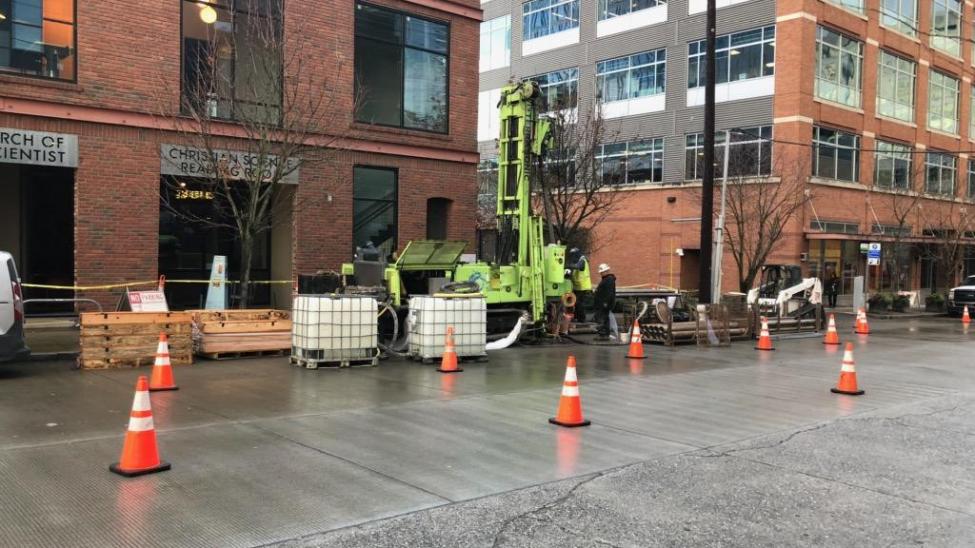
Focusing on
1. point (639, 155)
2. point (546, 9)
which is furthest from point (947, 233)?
point (546, 9)

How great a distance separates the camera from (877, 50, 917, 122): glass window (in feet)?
123

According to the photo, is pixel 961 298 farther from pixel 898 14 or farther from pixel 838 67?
pixel 898 14

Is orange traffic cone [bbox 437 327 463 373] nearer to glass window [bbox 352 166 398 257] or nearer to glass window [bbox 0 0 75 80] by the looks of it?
glass window [bbox 352 166 398 257]

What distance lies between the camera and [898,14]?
3794 centimetres

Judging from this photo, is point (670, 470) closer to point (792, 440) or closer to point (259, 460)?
point (792, 440)

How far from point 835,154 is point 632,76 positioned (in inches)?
428

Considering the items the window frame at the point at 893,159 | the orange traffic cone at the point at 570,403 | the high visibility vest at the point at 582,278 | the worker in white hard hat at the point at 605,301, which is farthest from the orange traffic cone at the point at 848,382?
the window frame at the point at 893,159

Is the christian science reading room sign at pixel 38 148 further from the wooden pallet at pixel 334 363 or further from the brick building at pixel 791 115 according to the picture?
the brick building at pixel 791 115

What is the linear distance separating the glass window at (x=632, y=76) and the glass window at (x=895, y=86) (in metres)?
10.6

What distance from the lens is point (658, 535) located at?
4.99 m

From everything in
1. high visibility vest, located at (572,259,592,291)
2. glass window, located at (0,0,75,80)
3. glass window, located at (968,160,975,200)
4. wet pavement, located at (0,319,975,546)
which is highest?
glass window, located at (968,160,975,200)

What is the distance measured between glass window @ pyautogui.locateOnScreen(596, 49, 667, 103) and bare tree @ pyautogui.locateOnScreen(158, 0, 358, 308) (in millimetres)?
21742

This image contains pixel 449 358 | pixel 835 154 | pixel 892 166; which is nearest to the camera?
pixel 449 358

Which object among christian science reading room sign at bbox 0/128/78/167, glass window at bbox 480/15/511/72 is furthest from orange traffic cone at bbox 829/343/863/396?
glass window at bbox 480/15/511/72
